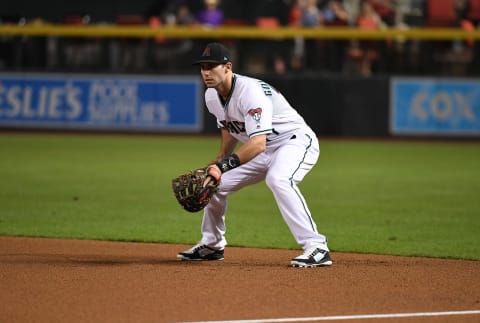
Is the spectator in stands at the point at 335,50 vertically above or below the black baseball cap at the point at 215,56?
below

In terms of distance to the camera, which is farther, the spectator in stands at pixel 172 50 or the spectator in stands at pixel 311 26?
the spectator in stands at pixel 172 50

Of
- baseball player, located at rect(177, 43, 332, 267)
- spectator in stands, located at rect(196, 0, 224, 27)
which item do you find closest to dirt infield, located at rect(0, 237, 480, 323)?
baseball player, located at rect(177, 43, 332, 267)

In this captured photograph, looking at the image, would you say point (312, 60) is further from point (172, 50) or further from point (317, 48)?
point (172, 50)

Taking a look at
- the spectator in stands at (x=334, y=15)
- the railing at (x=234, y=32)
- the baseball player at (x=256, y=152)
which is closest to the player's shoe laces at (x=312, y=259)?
the baseball player at (x=256, y=152)

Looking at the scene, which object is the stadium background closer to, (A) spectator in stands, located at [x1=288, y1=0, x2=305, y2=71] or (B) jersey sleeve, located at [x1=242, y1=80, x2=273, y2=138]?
(A) spectator in stands, located at [x1=288, y1=0, x2=305, y2=71]

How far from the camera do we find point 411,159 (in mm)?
17156

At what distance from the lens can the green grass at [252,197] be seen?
934cm

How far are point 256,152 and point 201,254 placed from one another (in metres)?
1.15

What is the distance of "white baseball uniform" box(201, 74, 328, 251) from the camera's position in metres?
7.18

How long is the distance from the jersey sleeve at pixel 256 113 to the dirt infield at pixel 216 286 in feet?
3.38

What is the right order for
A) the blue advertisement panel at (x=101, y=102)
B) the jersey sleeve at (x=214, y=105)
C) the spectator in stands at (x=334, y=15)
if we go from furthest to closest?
1. the blue advertisement panel at (x=101, y=102)
2. the spectator in stands at (x=334, y=15)
3. the jersey sleeve at (x=214, y=105)

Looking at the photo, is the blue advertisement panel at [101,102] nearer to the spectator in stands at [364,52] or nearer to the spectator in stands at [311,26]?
the spectator in stands at [311,26]

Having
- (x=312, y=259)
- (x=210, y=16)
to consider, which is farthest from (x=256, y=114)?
(x=210, y=16)

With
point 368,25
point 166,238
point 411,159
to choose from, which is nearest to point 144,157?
point 411,159
